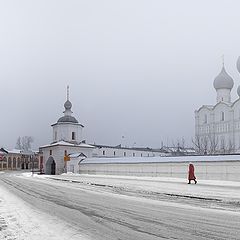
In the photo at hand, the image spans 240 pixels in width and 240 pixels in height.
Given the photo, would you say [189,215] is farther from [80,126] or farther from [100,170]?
[80,126]

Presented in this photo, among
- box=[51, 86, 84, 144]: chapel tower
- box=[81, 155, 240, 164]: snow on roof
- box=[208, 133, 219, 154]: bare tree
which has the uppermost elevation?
box=[51, 86, 84, 144]: chapel tower

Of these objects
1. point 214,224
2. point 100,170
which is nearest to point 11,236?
point 214,224

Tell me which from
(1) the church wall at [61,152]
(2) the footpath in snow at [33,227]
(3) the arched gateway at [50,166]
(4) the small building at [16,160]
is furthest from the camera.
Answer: (4) the small building at [16,160]

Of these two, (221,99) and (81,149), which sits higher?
(221,99)

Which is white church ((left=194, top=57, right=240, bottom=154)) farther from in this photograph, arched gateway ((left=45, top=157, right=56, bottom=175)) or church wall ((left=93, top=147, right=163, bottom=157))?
arched gateway ((left=45, top=157, right=56, bottom=175))

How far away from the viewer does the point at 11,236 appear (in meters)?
8.82

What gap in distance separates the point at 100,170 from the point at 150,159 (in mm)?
13288

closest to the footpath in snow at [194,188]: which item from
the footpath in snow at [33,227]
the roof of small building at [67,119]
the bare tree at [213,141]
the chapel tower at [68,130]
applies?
the footpath in snow at [33,227]

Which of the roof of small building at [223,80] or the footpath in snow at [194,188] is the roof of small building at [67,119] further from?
the footpath in snow at [194,188]

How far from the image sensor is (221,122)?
90.1 m

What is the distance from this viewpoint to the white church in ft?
280

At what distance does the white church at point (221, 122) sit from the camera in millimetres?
85431

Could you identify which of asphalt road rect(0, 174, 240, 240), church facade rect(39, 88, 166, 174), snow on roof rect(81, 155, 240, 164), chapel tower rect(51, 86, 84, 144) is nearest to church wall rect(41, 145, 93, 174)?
church facade rect(39, 88, 166, 174)

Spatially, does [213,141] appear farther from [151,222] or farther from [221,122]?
[151,222]
